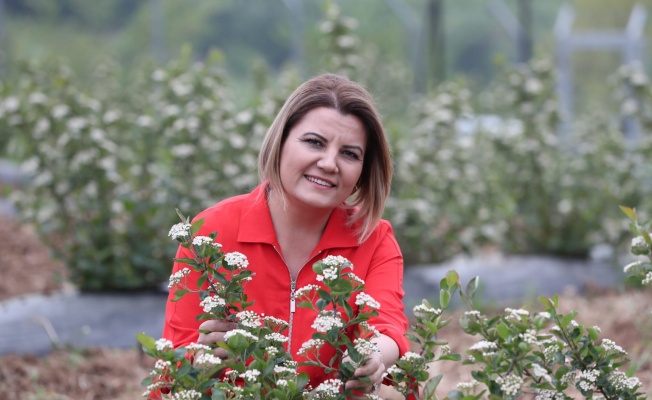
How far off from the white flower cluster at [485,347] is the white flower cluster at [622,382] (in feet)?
0.92

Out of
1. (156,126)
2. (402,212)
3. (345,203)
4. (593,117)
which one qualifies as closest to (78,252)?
(156,126)

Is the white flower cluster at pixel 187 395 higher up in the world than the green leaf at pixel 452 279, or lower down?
lower down

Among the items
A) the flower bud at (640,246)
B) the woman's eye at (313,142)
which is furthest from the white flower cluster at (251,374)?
the flower bud at (640,246)

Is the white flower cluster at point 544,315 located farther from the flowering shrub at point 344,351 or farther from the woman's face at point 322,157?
the woman's face at point 322,157

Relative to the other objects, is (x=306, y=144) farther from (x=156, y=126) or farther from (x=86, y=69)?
(x=86, y=69)

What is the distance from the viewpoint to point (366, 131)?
2289mm

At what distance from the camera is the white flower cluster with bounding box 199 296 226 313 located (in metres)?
1.77

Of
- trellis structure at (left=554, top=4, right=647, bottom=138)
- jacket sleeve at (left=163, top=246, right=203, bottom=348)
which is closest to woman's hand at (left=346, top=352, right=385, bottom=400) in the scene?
jacket sleeve at (left=163, top=246, right=203, bottom=348)

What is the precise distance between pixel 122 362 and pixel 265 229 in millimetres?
1919

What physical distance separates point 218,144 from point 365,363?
2.83 meters

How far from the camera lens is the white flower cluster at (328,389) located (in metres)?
1.72

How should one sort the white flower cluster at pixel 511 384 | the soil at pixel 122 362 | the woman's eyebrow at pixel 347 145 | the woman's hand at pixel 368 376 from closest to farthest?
the white flower cluster at pixel 511 384 → the woman's hand at pixel 368 376 → the woman's eyebrow at pixel 347 145 → the soil at pixel 122 362

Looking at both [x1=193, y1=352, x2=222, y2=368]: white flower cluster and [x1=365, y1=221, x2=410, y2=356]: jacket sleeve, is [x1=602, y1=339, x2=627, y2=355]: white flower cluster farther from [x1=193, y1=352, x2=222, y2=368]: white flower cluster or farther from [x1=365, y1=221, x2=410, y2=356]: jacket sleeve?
[x1=193, y1=352, x2=222, y2=368]: white flower cluster

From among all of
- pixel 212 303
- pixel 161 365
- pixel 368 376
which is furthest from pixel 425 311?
Result: pixel 161 365
